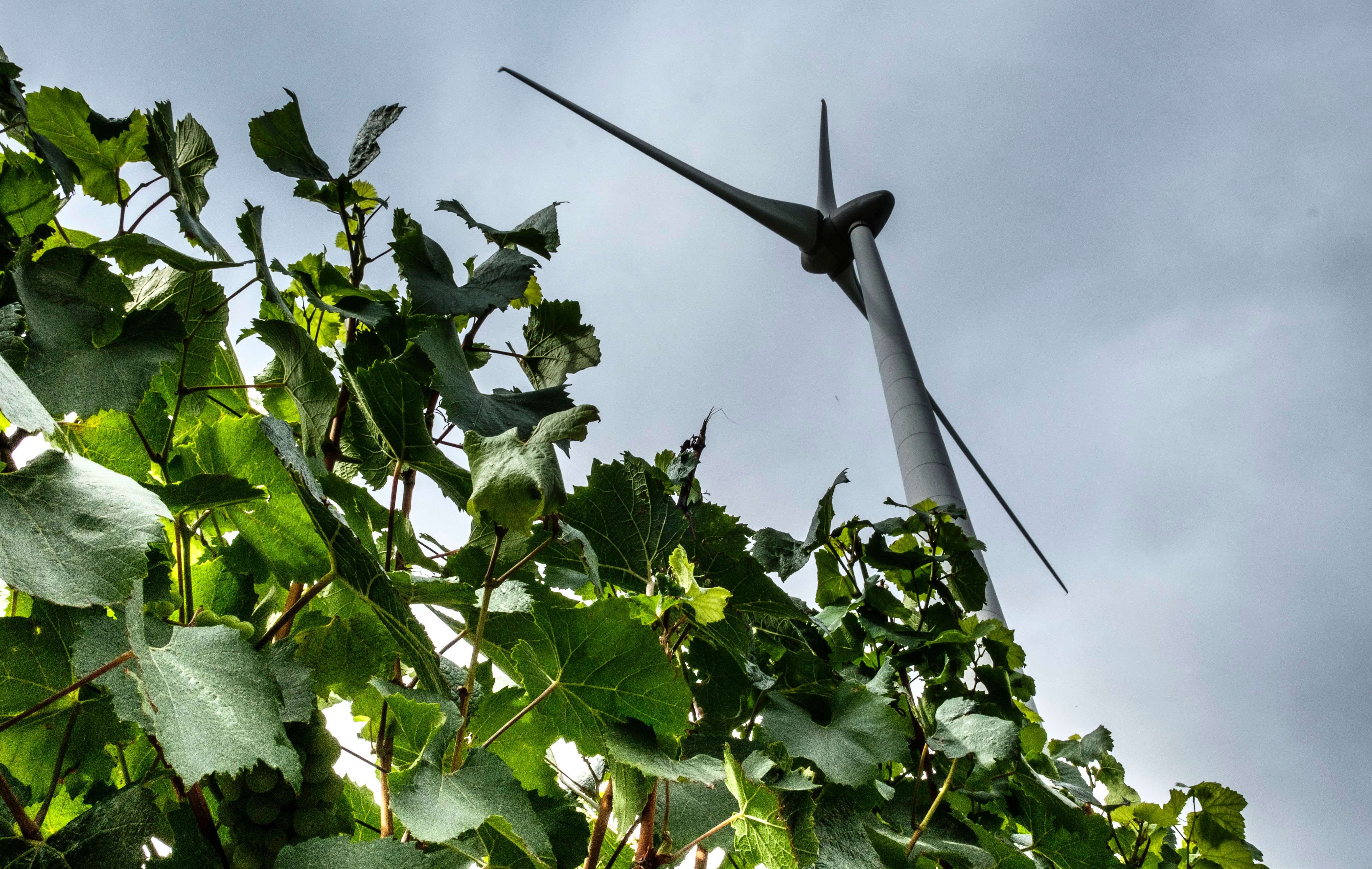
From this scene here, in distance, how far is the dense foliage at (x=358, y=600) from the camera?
51 cm

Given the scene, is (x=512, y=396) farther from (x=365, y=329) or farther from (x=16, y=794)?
(x=16, y=794)

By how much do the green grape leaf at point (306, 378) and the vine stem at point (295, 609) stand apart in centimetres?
17

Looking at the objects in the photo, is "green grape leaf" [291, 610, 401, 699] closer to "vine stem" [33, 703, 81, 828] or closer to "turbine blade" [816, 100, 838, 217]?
"vine stem" [33, 703, 81, 828]

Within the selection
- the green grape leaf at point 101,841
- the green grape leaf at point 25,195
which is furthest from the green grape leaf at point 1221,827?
the green grape leaf at point 25,195

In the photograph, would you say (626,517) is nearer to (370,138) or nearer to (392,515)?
(392,515)

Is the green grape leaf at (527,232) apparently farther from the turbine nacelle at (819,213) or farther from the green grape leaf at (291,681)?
the turbine nacelle at (819,213)

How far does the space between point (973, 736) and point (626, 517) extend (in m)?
0.50

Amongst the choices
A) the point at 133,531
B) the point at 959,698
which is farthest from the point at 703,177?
the point at 133,531

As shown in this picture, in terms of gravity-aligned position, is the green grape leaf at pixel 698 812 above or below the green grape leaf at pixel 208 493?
above

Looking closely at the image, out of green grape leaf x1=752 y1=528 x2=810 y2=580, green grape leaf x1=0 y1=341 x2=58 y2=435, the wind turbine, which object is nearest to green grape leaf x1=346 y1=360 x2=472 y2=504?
green grape leaf x1=0 y1=341 x2=58 y2=435

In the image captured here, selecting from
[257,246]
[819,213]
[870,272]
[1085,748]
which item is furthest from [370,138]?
[819,213]

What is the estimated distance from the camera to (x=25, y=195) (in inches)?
27.6

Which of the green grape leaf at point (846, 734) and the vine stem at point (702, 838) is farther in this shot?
the green grape leaf at point (846, 734)

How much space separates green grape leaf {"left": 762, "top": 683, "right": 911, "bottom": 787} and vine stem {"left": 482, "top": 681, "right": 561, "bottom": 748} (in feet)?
0.73
